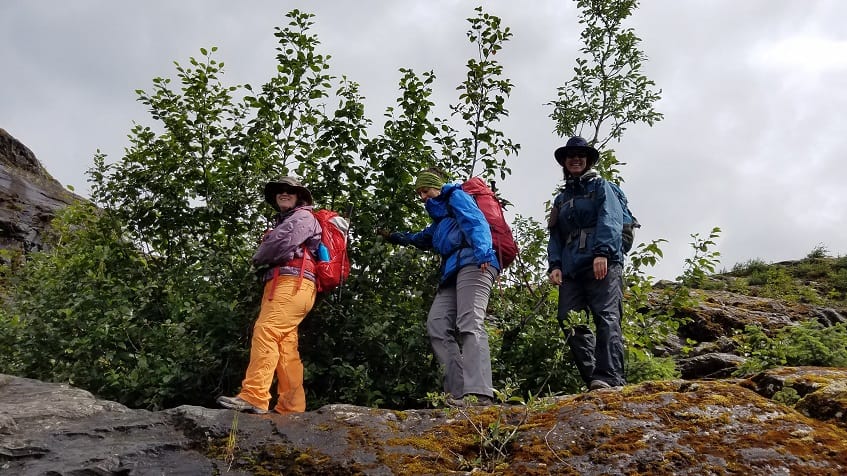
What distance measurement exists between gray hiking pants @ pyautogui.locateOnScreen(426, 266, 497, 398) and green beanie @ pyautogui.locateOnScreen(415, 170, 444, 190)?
866mm

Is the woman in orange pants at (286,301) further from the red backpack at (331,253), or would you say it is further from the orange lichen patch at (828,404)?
the orange lichen patch at (828,404)

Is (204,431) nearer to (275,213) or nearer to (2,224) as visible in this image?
(275,213)

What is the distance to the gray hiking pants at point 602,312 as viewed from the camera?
5539mm

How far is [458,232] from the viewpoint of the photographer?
6.17m

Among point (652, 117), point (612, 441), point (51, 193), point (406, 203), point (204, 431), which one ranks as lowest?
point (204, 431)

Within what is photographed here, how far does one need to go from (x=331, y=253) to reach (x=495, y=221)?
62.7 inches

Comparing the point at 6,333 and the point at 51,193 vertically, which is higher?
the point at 51,193

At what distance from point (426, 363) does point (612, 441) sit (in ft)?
10.5

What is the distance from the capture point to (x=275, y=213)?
712cm

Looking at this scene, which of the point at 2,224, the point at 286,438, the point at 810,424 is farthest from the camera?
the point at 2,224

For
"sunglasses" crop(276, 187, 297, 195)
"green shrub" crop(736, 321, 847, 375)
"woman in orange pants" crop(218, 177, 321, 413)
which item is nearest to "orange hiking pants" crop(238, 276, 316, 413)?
"woman in orange pants" crop(218, 177, 321, 413)

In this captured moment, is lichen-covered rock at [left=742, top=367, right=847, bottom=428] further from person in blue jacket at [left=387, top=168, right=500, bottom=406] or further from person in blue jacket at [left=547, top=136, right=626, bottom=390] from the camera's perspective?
person in blue jacket at [left=387, top=168, right=500, bottom=406]

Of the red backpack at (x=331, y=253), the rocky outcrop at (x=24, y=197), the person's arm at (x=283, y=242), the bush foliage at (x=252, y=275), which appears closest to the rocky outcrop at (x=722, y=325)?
the bush foliage at (x=252, y=275)

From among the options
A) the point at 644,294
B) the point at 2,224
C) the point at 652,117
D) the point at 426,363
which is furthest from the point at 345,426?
the point at 2,224
